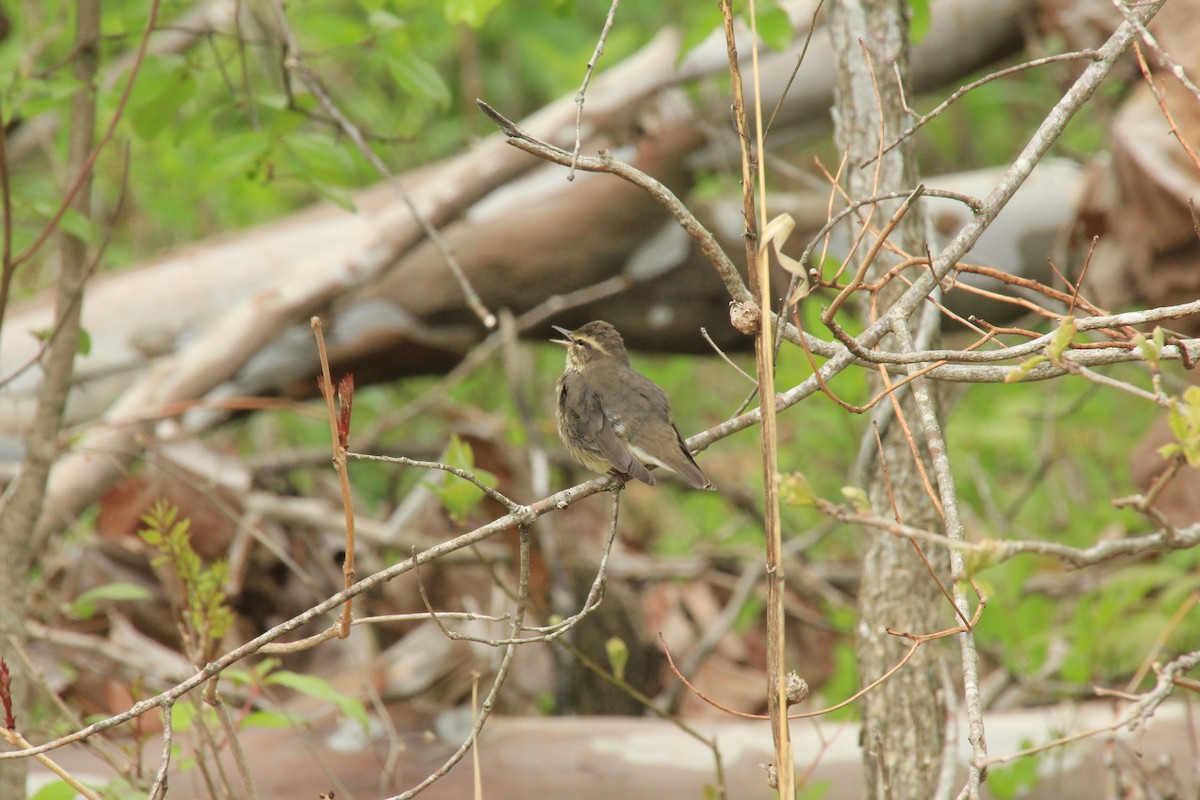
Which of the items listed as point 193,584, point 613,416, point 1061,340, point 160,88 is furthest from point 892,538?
point 160,88

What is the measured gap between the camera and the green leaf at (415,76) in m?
3.95

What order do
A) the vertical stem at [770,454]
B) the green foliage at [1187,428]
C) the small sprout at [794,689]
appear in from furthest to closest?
the small sprout at [794,689] → the vertical stem at [770,454] → the green foliage at [1187,428]

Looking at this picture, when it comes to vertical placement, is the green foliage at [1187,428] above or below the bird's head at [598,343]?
below

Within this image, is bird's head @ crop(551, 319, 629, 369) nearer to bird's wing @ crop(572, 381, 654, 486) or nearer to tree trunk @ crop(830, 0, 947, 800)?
bird's wing @ crop(572, 381, 654, 486)

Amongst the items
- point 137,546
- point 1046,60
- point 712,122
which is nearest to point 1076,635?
point 712,122

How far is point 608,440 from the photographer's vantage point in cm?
393

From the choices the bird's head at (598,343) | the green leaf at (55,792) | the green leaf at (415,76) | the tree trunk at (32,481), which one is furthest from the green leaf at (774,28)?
the green leaf at (55,792)

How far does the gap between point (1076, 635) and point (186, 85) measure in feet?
15.2

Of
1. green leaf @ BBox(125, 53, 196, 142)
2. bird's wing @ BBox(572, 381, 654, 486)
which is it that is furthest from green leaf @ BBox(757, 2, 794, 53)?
green leaf @ BBox(125, 53, 196, 142)

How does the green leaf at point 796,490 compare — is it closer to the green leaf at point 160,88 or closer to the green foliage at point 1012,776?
the green foliage at point 1012,776

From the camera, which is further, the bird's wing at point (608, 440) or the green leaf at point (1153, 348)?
the bird's wing at point (608, 440)

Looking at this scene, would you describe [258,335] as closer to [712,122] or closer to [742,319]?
[712,122]

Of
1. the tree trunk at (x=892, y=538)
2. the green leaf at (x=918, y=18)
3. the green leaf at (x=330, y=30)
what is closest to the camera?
the tree trunk at (x=892, y=538)

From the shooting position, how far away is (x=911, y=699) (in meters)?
3.40
